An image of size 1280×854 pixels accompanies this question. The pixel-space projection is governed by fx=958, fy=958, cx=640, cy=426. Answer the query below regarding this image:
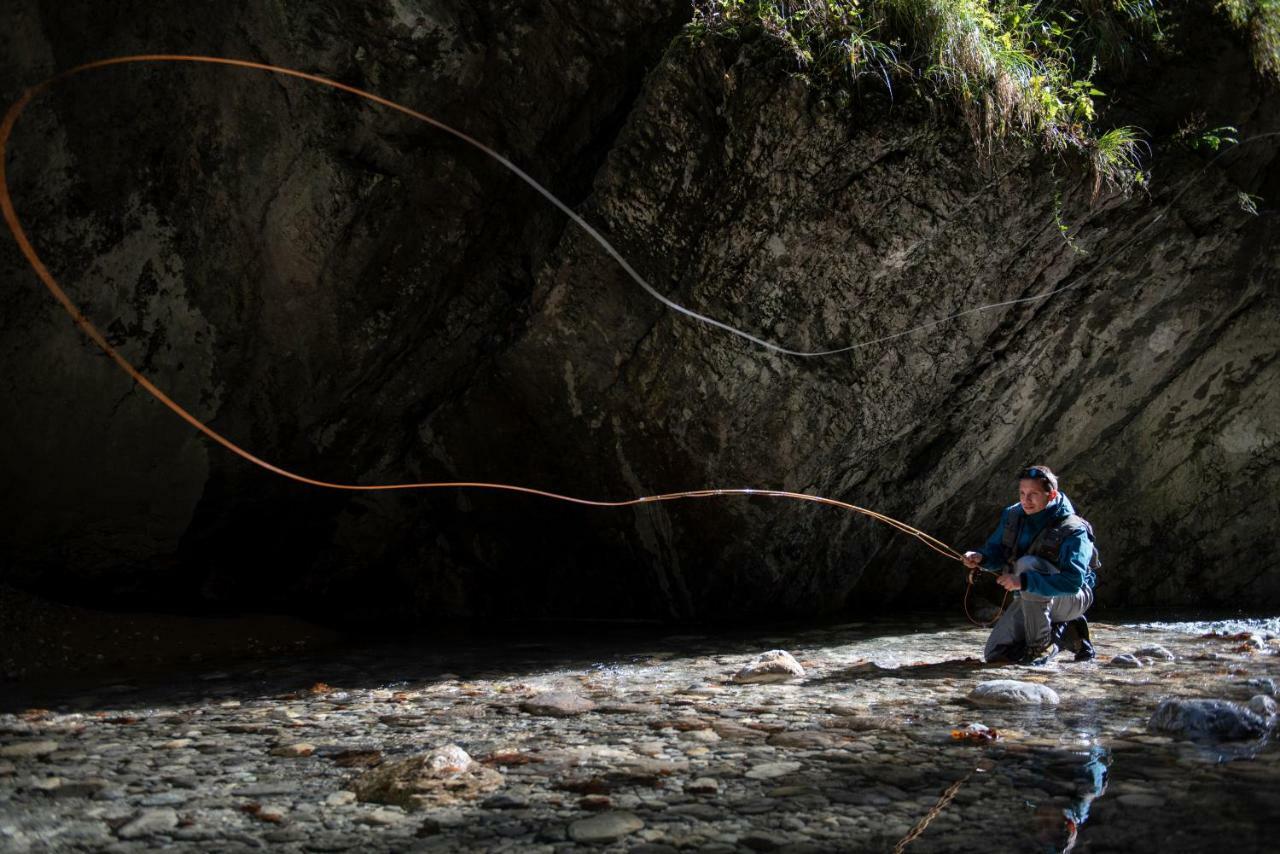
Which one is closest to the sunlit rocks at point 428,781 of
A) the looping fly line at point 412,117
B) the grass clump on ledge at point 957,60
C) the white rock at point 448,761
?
the white rock at point 448,761

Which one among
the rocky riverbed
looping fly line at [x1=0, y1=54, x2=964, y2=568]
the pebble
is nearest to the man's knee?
the rocky riverbed

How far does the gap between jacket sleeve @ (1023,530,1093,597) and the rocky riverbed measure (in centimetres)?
40

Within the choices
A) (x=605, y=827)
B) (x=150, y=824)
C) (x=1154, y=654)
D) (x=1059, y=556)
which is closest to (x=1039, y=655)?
(x=1059, y=556)

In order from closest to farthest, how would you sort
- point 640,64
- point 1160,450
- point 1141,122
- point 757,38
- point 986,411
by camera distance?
point 757,38 → point 640,64 → point 1141,122 → point 986,411 → point 1160,450

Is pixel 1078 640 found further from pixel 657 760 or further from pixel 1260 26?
pixel 1260 26

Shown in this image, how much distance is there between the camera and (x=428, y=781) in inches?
112

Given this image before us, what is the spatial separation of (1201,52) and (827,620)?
16.1 ft

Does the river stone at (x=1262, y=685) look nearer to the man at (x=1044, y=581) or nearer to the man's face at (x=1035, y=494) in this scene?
→ the man at (x=1044, y=581)

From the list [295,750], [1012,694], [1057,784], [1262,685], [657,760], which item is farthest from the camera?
[1262,685]

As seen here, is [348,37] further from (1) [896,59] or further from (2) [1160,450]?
(2) [1160,450]

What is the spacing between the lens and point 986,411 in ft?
23.7

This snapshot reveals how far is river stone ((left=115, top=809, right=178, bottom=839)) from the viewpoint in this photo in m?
2.51

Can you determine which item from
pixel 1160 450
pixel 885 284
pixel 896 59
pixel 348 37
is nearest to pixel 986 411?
pixel 885 284

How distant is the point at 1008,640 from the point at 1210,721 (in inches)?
76.4
